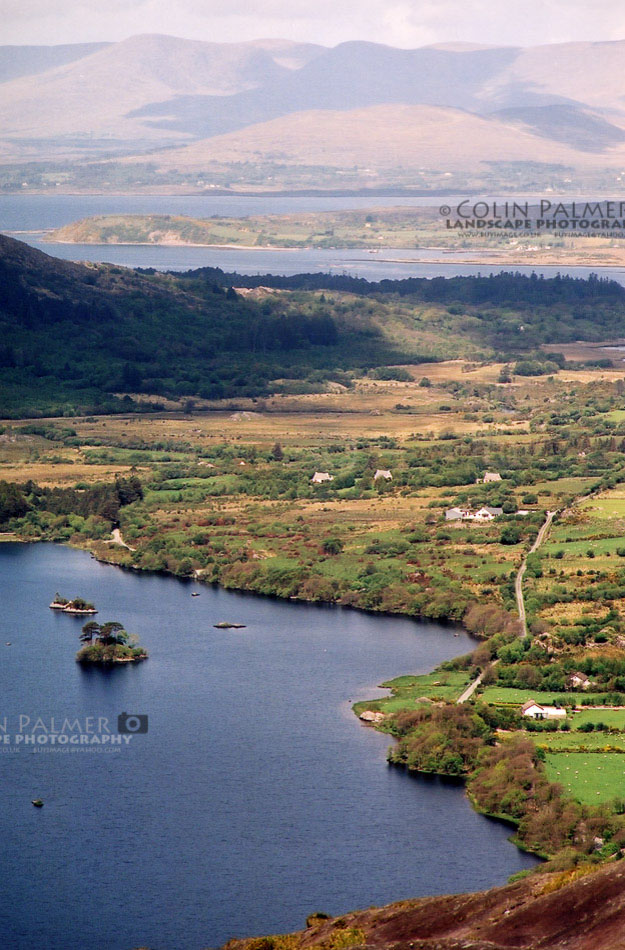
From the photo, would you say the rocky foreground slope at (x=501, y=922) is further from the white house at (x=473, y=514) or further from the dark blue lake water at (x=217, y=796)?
the white house at (x=473, y=514)

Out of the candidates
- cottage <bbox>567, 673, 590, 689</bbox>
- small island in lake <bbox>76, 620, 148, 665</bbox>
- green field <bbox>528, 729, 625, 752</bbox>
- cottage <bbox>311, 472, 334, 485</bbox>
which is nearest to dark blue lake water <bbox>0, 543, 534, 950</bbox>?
small island in lake <bbox>76, 620, 148, 665</bbox>

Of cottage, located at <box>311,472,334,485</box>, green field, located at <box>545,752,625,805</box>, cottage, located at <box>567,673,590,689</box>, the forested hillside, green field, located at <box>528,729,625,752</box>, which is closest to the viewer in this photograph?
green field, located at <box>545,752,625,805</box>

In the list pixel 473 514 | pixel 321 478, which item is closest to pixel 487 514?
pixel 473 514

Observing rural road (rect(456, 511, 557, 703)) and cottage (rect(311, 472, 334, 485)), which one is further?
cottage (rect(311, 472, 334, 485))

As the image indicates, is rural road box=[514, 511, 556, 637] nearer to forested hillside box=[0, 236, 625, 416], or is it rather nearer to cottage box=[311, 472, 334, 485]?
cottage box=[311, 472, 334, 485]

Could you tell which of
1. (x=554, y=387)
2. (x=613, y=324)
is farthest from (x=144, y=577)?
(x=613, y=324)

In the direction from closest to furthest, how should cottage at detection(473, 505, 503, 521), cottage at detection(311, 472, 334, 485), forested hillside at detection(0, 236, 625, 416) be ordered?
cottage at detection(473, 505, 503, 521)
cottage at detection(311, 472, 334, 485)
forested hillside at detection(0, 236, 625, 416)

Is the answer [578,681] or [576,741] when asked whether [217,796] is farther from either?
[578,681]
